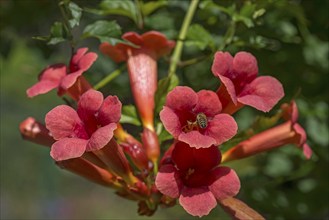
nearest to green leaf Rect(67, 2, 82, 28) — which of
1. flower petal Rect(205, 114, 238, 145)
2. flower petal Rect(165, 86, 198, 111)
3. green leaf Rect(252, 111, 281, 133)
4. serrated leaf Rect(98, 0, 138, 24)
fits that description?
serrated leaf Rect(98, 0, 138, 24)

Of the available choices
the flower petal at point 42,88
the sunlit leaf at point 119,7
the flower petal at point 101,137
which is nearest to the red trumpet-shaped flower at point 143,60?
the sunlit leaf at point 119,7

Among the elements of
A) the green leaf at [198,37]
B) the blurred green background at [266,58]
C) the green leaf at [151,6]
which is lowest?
the blurred green background at [266,58]

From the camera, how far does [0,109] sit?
7.80 meters

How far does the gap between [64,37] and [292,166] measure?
4.44 ft

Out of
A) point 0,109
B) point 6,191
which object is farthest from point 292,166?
point 6,191

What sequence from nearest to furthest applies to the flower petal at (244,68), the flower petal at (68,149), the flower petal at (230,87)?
the flower petal at (68,149), the flower petal at (230,87), the flower petal at (244,68)

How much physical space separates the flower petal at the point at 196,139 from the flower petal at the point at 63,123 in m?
0.23

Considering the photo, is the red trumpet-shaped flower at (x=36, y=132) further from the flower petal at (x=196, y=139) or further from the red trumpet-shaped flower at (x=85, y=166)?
the flower petal at (x=196, y=139)

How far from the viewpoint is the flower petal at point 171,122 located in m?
1.40

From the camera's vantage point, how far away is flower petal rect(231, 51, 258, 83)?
156 cm

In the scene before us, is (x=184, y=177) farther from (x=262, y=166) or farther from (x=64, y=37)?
(x=262, y=166)

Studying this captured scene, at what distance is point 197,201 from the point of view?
1.41 metres

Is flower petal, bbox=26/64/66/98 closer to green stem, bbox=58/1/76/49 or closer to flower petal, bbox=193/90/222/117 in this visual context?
green stem, bbox=58/1/76/49

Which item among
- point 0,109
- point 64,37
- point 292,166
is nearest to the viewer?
point 64,37
